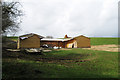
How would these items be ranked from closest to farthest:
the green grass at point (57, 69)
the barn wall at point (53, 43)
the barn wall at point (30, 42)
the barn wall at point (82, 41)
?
the green grass at point (57, 69), the barn wall at point (30, 42), the barn wall at point (82, 41), the barn wall at point (53, 43)

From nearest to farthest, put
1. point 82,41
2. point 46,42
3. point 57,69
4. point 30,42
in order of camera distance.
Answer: point 57,69, point 30,42, point 82,41, point 46,42

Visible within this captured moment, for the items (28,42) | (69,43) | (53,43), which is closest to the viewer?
(28,42)

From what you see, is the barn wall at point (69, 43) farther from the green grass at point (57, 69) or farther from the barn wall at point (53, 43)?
the green grass at point (57, 69)

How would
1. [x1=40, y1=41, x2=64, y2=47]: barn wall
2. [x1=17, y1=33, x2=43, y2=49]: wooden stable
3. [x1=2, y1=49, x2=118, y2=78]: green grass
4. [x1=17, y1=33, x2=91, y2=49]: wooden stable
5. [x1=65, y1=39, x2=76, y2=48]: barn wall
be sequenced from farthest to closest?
[x1=65, y1=39, x2=76, y2=48]: barn wall, [x1=40, y1=41, x2=64, y2=47]: barn wall, [x1=17, y1=33, x2=91, y2=49]: wooden stable, [x1=17, y1=33, x2=43, y2=49]: wooden stable, [x1=2, y1=49, x2=118, y2=78]: green grass

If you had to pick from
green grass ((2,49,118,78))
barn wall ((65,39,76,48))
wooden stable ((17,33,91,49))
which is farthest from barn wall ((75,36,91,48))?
green grass ((2,49,118,78))

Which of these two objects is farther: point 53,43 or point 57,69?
point 53,43

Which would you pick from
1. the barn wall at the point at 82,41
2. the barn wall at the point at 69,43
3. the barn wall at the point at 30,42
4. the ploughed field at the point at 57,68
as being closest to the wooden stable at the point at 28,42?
the barn wall at the point at 30,42

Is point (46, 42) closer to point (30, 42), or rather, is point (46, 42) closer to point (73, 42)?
point (30, 42)

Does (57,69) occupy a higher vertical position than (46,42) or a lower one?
lower

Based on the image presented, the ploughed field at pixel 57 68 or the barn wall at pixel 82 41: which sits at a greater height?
the barn wall at pixel 82 41

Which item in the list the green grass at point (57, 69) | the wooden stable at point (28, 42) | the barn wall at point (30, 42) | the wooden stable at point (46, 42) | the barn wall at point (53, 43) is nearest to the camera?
the green grass at point (57, 69)

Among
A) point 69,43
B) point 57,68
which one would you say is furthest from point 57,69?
point 69,43

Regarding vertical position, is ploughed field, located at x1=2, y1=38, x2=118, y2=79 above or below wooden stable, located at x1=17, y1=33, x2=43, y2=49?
below

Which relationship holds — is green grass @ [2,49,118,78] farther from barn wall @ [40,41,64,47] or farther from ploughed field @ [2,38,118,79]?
barn wall @ [40,41,64,47]
